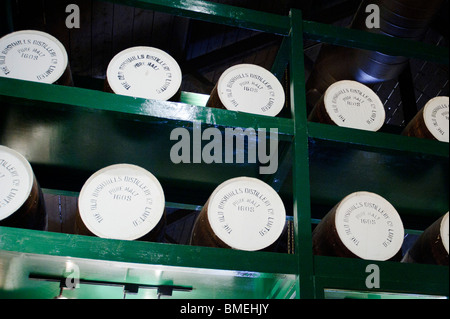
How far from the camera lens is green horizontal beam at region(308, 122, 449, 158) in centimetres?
237

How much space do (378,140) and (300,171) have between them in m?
0.50

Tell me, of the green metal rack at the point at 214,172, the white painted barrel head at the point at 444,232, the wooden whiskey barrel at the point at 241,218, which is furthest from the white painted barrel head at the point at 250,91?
the white painted barrel head at the point at 444,232

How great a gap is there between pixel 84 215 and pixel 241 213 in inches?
27.1

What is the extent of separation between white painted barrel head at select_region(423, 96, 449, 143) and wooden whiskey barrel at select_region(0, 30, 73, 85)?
1.98m

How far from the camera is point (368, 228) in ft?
7.07

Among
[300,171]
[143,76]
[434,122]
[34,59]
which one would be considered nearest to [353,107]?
[434,122]

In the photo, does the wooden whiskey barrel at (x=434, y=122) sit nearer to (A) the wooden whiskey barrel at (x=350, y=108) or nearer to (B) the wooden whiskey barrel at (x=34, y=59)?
(A) the wooden whiskey barrel at (x=350, y=108)

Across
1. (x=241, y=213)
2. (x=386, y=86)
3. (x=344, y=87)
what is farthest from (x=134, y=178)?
(x=386, y=86)

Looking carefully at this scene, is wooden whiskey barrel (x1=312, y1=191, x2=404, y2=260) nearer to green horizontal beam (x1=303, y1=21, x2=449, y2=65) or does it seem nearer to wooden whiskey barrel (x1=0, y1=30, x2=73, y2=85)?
green horizontal beam (x1=303, y1=21, x2=449, y2=65)

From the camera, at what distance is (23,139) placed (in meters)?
2.45

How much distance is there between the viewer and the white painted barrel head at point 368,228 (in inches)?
83.4

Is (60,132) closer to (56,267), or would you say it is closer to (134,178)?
(134,178)

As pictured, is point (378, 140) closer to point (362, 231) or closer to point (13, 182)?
point (362, 231)

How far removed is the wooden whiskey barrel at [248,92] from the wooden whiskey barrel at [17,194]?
101 cm
